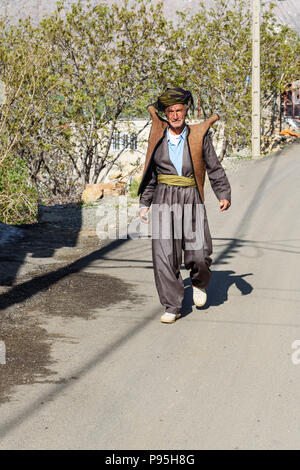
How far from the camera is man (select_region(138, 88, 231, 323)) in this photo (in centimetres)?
652

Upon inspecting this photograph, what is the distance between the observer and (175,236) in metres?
6.68

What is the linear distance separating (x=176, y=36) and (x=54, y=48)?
3392mm

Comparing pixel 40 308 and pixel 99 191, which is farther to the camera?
pixel 99 191

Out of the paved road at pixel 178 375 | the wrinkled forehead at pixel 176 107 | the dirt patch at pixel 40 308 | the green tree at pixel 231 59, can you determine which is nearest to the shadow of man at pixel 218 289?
the paved road at pixel 178 375

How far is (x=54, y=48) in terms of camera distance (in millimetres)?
20328

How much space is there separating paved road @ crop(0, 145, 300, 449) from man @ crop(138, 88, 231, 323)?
0.40 m

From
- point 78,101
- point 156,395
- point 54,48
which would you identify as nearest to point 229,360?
point 156,395

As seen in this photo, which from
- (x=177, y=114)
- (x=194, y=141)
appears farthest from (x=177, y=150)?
(x=177, y=114)

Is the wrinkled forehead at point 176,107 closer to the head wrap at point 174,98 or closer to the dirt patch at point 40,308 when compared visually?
the head wrap at point 174,98

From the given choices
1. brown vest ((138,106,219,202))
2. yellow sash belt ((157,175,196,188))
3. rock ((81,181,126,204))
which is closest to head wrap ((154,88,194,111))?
brown vest ((138,106,219,202))

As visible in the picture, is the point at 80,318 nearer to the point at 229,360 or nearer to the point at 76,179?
the point at 229,360

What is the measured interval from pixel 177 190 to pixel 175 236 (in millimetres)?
413

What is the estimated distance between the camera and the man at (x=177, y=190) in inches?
257

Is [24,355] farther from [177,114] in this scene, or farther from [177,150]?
[177,114]
